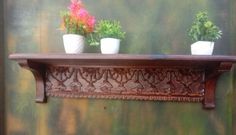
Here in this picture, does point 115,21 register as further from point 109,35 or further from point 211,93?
point 211,93

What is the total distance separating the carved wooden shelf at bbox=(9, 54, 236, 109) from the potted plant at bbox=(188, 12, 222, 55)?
0.09m

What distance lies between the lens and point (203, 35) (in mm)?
1450

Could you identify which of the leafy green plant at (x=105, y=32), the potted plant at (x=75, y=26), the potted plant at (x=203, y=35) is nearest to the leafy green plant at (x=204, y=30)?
the potted plant at (x=203, y=35)

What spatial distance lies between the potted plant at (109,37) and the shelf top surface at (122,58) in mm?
60

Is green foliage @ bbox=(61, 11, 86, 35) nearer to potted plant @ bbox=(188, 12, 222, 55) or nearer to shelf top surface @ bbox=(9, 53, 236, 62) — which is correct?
shelf top surface @ bbox=(9, 53, 236, 62)

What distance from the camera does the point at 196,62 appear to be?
141cm

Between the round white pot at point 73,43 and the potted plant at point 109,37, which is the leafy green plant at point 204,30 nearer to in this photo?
the potted plant at point 109,37

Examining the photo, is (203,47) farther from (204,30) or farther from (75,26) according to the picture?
(75,26)

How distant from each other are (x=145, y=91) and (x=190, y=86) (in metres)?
0.24

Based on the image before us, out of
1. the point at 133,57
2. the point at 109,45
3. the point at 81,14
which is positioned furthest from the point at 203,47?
the point at 81,14

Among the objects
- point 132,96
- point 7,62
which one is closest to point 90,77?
point 132,96

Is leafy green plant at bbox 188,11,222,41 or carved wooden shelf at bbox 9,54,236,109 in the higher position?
leafy green plant at bbox 188,11,222,41

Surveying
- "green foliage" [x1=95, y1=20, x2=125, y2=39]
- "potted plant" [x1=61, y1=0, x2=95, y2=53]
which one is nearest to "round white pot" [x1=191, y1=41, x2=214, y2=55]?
"green foliage" [x1=95, y1=20, x2=125, y2=39]

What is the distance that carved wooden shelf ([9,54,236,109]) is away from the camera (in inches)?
61.1
